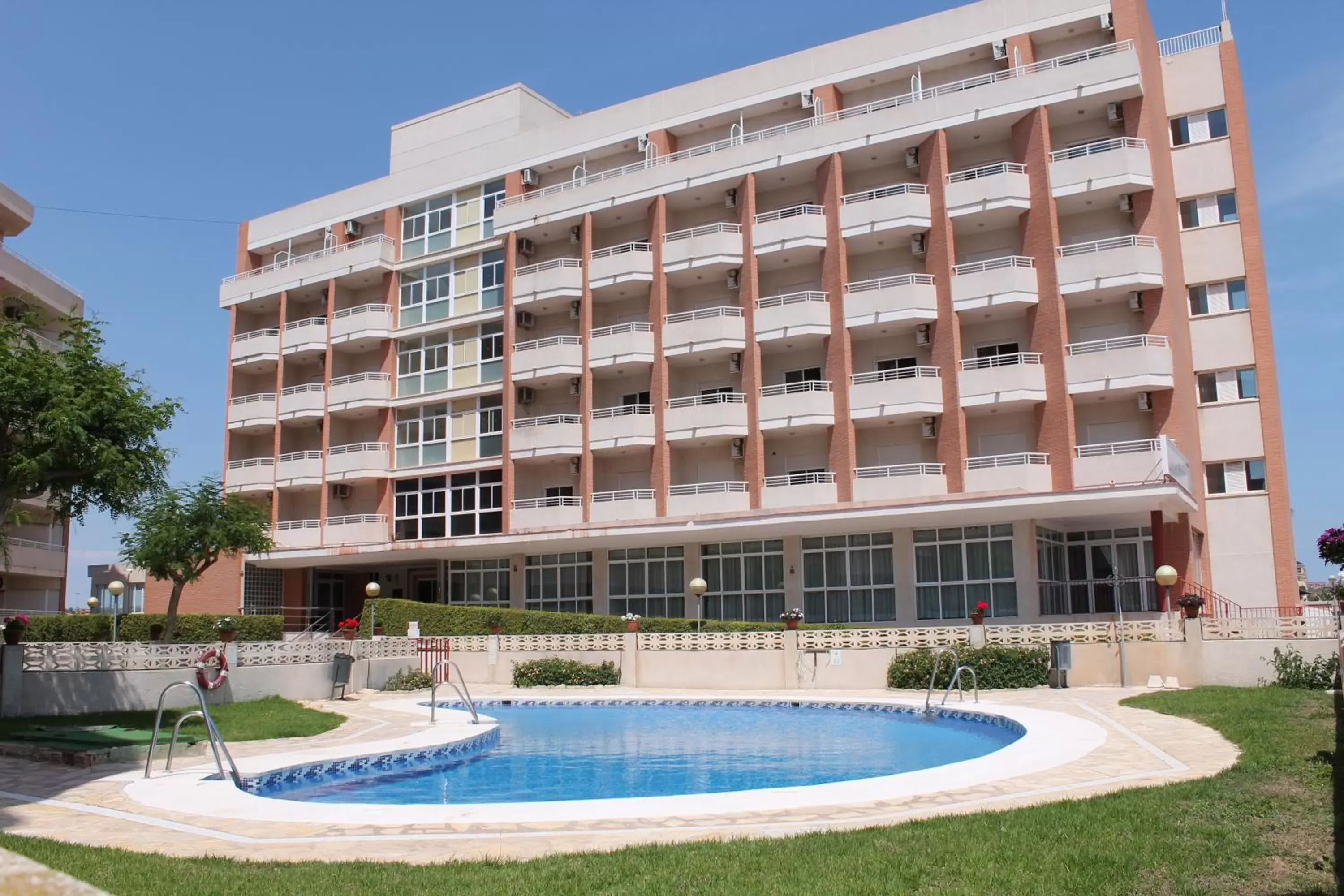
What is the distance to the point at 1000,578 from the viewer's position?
34875 millimetres

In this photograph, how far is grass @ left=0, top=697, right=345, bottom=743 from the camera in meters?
19.5

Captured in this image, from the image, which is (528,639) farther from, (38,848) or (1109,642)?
(38,848)

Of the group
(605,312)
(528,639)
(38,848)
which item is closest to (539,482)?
(605,312)

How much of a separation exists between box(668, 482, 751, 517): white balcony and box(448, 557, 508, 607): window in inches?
353

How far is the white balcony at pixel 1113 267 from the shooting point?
3412 cm

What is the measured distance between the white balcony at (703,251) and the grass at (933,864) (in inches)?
1271

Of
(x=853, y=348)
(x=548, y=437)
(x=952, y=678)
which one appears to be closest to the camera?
(x=952, y=678)

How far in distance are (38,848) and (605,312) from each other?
37.0 metres

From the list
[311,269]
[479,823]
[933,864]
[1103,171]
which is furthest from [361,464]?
[933,864]

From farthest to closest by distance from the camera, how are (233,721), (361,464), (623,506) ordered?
(361,464), (623,506), (233,721)

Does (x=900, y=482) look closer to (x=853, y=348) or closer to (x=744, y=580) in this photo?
(x=853, y=348)

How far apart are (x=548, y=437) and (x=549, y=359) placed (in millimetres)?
3100

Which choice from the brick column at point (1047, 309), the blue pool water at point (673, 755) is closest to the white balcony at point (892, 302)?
the brick column at point (1047, 309)

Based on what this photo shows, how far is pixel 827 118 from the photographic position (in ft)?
132
